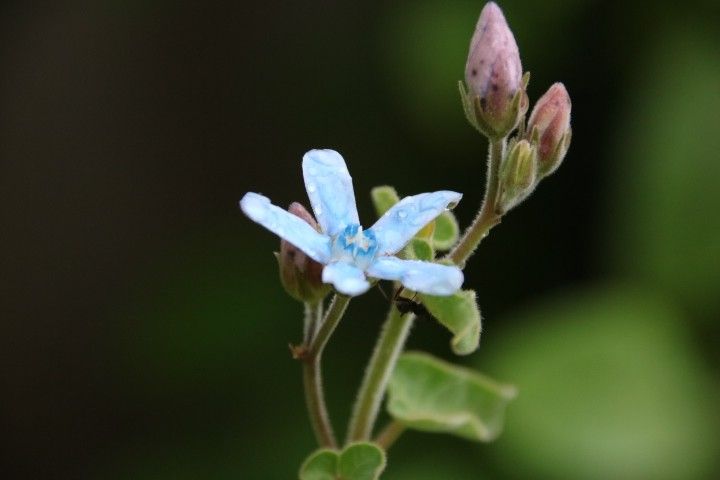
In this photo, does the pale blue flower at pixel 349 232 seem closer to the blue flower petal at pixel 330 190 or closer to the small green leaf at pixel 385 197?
the blue flower petal at pixel 330 190

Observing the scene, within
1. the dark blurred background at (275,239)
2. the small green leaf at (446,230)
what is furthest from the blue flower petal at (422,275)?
the dark blurred background at (275,239)

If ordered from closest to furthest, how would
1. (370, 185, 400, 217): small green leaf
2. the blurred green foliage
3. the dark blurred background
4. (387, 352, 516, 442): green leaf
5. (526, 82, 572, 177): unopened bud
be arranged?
(526, 82, 572, 177): unopened bud < (370, 185, 400, 217): small green leaf < (387, 352, 516, 442): green leaf < the dark blurred background < the blurred green foliage

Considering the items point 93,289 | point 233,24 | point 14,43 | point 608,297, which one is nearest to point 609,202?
point 608,297

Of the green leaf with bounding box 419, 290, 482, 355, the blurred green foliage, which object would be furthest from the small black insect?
the blurred green foliage

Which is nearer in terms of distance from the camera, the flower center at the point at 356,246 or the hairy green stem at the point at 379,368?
the flower center at the point at 356,246

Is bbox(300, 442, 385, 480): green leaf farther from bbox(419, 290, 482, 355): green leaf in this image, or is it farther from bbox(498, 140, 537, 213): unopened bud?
bbox(498, 140, 537, 213): unopened bud

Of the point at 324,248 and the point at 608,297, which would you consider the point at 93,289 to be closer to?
the point at 608,297
